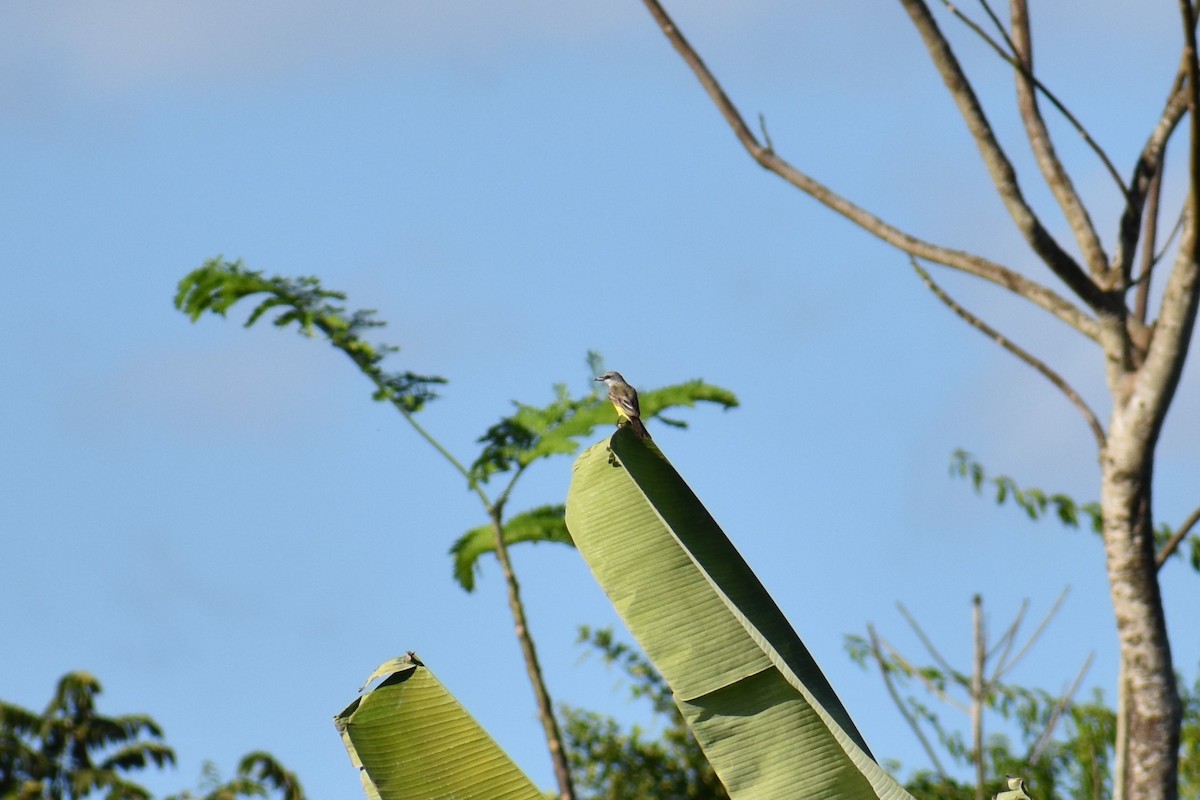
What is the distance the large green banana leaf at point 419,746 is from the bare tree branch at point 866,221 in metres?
3.29

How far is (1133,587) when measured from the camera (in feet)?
17.2

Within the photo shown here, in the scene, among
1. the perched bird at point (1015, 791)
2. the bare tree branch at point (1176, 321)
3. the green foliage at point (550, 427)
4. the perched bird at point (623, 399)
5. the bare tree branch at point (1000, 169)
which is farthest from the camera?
the green foliage at point (550, 427)

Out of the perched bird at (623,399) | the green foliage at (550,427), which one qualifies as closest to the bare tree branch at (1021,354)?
the perched bird at (623,399)

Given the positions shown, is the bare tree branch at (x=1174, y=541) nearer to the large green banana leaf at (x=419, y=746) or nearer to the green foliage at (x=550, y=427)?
the large green banana leaf at (x=419, y=746)

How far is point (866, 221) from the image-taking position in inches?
257

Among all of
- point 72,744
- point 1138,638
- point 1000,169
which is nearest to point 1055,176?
point 1000,169

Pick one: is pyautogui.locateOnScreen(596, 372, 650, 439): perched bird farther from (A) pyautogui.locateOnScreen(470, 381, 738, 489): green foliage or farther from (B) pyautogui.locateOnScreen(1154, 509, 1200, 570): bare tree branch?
(A) pyautogui.locateOnScreen(470, 381, 738, 489): green foliage

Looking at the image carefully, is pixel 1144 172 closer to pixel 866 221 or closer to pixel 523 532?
pixel 866 221

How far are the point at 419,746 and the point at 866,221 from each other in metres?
3.91

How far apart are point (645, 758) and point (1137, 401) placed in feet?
29.4

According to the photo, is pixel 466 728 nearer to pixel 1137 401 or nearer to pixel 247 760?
pixel 1137 401

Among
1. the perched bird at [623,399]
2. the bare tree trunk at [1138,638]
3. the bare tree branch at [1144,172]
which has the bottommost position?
the bare tree trunk at [1138,638]

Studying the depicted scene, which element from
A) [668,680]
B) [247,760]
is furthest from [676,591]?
[247,760]

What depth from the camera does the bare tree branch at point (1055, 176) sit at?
579 centimetres
